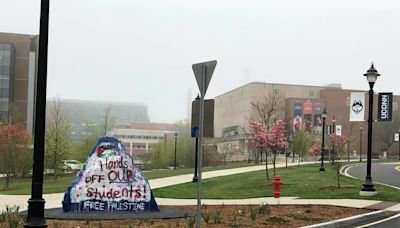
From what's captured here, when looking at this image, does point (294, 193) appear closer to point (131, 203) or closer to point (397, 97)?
point (131, 203)

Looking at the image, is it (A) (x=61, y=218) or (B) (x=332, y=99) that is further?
(B) (x=332, y=99)

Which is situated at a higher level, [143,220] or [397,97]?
[397,97]

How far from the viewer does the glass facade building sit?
314ft

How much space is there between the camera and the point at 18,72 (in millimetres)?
99125

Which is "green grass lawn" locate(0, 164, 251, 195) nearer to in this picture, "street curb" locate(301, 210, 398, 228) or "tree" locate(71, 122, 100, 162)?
"street curb" locate(301, 210, 398, 228)

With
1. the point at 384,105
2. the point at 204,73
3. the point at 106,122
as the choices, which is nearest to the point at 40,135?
the point at 204,73

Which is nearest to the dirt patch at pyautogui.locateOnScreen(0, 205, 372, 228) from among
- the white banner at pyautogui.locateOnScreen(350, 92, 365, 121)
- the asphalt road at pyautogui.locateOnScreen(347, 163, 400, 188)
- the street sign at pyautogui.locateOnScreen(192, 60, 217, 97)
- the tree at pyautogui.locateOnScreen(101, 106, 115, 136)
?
the street sign at pyautogui.locateOnScreen(192, 60, 217, 97)

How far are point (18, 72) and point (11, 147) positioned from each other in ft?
206

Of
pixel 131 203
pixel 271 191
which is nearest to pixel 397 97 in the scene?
pixel 271 191

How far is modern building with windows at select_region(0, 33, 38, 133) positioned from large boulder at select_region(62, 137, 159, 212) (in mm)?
82105

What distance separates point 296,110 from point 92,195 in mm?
112091

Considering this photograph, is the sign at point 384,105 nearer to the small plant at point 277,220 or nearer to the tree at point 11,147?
the small plant at point 277,220

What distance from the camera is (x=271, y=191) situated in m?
23.4

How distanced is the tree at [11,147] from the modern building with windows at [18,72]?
53.1 m
